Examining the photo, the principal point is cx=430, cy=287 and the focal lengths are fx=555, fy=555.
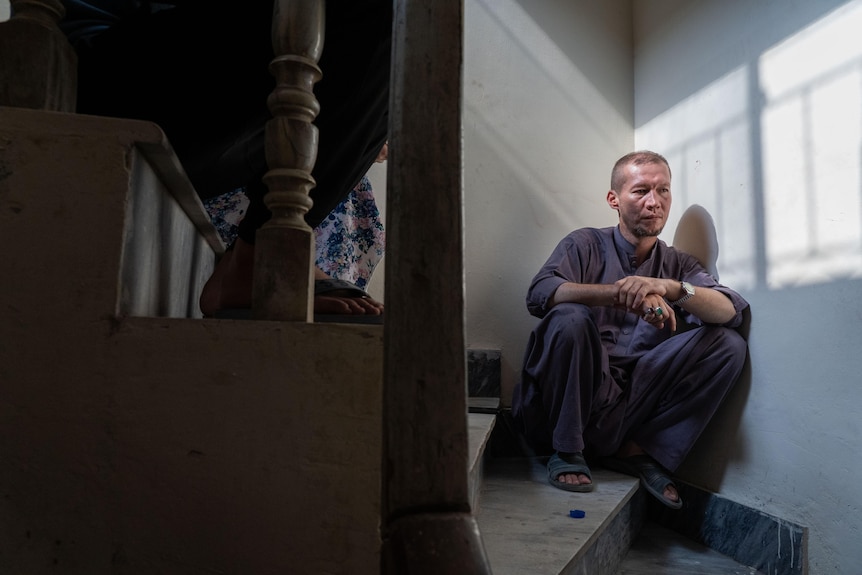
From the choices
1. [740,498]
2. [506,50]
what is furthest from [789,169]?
[506,50]

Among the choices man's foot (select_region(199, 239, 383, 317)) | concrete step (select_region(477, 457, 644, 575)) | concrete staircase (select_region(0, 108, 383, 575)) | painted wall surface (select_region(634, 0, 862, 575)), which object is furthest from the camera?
painted wall surface (select_region(634, 0, 862, 575))

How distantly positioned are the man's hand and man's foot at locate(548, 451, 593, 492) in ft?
1.63

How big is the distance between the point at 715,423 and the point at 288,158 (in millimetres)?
1813

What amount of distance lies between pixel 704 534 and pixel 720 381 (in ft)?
1.70

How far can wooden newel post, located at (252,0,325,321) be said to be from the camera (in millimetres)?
A: 671

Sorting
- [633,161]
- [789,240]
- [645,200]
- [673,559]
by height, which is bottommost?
[673,559]

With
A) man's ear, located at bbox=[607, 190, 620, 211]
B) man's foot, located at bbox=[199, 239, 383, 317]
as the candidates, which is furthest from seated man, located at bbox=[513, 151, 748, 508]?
man's foot, located at bbox=[199, 239, 383, 317]

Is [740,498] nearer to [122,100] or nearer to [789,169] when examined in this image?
[789,169]

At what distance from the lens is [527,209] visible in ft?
8.41

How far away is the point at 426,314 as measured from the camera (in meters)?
0.43

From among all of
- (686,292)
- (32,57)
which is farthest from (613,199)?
(32,57)

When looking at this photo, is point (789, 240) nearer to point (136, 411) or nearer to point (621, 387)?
point (621, 387)

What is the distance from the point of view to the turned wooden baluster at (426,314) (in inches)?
15.8

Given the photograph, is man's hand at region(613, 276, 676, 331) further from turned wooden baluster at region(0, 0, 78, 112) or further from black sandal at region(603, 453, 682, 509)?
turned wooden baluster at region(0, 0, 78, 112)
